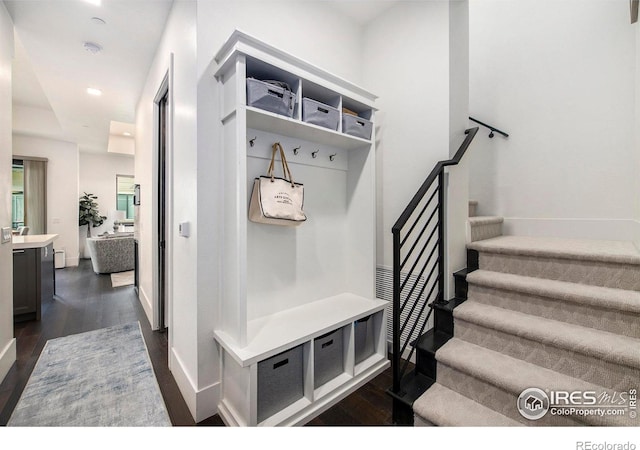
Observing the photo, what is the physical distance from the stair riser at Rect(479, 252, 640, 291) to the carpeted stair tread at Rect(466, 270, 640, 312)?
37 mm

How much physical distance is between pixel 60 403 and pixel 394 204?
273 centimetres

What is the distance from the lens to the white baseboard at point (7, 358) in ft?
6.42

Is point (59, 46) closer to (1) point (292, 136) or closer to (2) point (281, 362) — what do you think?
(1) point (292, 136)

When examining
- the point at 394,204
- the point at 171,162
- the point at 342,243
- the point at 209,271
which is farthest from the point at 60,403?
the point at 394,204

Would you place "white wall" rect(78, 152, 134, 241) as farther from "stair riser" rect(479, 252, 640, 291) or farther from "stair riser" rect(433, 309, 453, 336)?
"stair riser" rect(479, 252, 640, 291)

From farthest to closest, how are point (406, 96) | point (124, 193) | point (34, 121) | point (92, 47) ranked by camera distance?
point (124, 193), point (34, 121), point (92, 47), point (406, 96)

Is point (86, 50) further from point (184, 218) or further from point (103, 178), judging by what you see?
point (103, 178)

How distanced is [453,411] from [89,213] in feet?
28.4

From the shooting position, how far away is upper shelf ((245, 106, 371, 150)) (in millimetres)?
1584

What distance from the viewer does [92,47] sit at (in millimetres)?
2600

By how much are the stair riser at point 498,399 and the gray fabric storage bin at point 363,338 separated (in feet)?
1.98

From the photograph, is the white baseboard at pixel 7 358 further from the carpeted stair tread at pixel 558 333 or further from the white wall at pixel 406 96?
the carpeted stair tread at pixel 558 333

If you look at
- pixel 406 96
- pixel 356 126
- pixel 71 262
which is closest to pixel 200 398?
pixel 356 126

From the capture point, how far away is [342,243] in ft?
7.75
